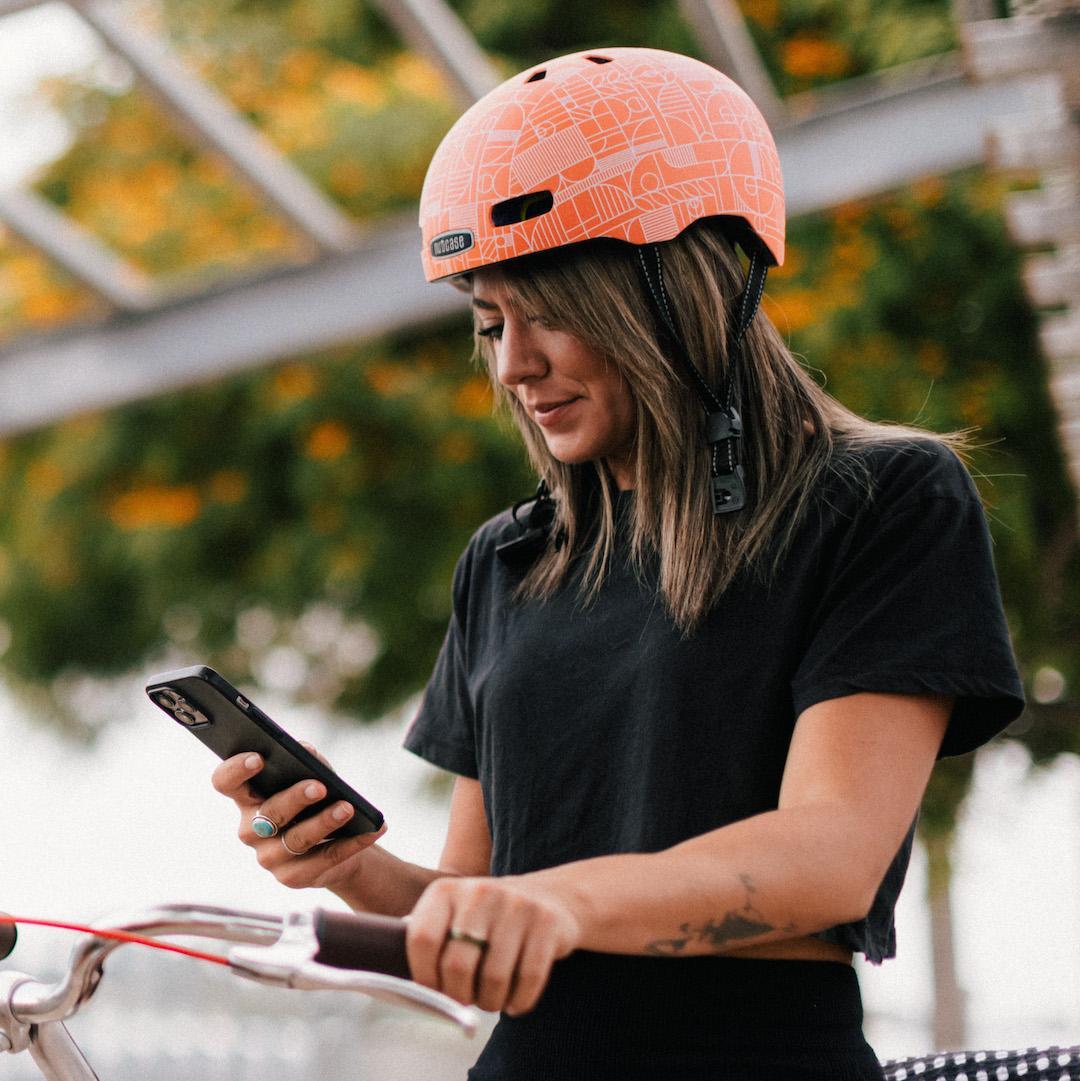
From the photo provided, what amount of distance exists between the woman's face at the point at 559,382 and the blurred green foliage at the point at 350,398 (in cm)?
383

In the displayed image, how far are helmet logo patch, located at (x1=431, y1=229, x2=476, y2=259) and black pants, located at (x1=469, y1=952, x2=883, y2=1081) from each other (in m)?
0.95

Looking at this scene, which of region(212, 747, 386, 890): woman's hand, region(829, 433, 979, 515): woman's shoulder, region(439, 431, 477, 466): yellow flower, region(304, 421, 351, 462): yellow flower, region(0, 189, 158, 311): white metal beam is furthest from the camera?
region(304, 421, 351, 462): yellow flower

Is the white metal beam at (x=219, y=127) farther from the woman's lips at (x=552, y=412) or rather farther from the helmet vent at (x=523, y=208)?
the woman's lips at (x=552, y=412)

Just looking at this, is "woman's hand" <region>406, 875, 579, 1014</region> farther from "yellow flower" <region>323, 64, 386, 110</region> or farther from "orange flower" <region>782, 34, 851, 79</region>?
"yellow flower" <region>323, 64, 386, 110</region>

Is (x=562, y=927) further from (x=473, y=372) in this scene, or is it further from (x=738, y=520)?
(x=473, y=372)

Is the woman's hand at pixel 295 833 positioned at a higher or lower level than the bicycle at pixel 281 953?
lower

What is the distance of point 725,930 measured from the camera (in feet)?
5.61

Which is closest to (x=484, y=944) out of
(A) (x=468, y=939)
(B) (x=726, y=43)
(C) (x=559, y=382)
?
(A) (x=468, y=939)

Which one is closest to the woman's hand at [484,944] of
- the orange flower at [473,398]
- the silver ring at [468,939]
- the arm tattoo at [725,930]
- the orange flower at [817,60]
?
the silver ring at [468,939]

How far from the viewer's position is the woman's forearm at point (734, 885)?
64.0 inches

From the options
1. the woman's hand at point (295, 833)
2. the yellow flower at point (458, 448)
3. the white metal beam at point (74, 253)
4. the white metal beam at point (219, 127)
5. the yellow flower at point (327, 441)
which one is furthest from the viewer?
the yellow flower at point (327, 441)

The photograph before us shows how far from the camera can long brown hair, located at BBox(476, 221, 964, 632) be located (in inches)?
81.4

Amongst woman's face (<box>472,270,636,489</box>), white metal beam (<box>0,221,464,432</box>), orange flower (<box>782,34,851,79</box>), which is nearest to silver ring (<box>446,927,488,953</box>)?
woman's face (<box>472,270,636,489</box>)

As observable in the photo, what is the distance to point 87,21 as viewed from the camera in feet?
16.5
